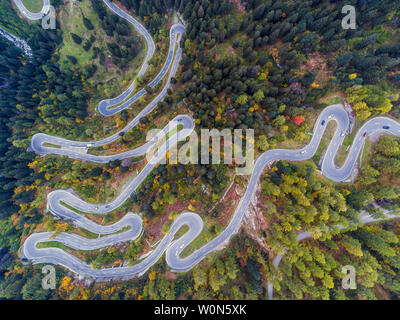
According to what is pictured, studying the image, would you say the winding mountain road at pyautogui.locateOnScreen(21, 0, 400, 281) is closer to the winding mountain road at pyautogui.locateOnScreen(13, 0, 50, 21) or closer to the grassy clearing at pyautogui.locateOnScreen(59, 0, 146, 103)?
the grassy clearing at pyautogui.locateOnScreen(59, 0, 146, 103)

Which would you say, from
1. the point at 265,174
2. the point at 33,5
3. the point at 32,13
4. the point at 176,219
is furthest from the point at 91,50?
the point at 265,174

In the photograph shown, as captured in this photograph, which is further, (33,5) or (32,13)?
(32,13)

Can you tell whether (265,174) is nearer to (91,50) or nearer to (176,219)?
(176,219)

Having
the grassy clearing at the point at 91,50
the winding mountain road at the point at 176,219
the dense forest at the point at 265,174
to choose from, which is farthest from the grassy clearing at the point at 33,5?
the winding mountain road at the point at 176,219

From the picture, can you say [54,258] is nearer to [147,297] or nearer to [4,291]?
[4,291]

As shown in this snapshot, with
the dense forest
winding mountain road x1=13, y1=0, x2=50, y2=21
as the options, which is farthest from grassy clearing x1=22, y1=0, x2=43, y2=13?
the dense forest

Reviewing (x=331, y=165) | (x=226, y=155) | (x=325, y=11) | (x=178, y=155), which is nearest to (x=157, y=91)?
(x=178, y=155)
